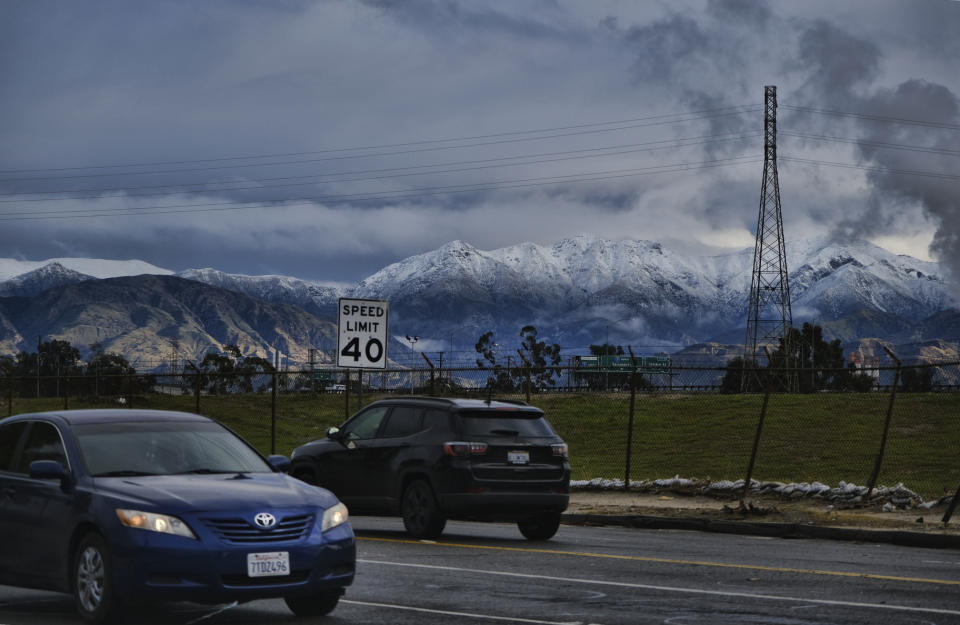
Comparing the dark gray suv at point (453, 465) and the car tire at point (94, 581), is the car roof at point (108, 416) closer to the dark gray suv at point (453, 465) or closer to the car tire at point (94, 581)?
the car tire at point (94, 581)

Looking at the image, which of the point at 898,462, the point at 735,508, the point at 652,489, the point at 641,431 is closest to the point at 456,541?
the point at 735,508

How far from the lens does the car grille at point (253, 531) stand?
8875mm

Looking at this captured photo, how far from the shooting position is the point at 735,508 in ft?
68.0

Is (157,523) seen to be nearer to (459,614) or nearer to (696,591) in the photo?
(459,614)

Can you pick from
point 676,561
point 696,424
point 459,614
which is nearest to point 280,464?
point 459,614

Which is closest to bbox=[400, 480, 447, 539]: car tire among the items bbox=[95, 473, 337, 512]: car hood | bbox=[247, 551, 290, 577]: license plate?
bbox=[95, 473, 337, 512]: car hood

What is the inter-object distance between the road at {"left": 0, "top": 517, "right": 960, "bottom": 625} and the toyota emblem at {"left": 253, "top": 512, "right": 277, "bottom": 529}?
0.99m

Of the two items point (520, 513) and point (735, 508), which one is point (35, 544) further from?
point (735, 508)

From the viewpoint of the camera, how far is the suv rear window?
1625 centimetres

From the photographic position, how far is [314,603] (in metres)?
9.84

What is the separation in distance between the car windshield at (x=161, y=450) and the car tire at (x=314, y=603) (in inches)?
42.3

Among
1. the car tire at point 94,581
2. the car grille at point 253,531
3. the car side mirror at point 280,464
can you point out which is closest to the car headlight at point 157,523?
the car grille at point 253,531

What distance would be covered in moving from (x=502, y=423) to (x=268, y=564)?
25.4ft

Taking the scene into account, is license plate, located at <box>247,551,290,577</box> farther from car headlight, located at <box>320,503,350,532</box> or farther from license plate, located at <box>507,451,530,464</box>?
license plate, located at <box>507,451,530,464</box>
